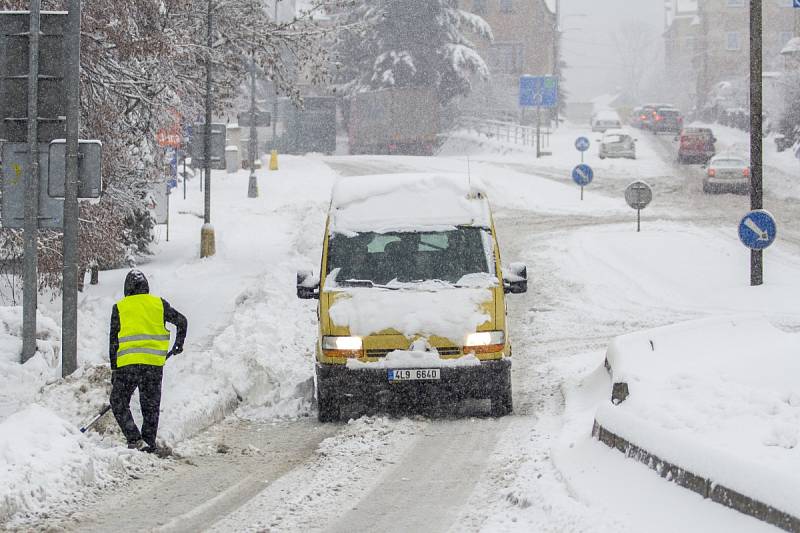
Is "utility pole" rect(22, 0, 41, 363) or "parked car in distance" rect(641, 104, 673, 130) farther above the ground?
"parked car in distance" rect(641, 104, 673, 130)

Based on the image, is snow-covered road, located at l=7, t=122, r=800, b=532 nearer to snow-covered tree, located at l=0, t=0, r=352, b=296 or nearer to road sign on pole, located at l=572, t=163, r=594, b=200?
snow-covered tree, located at l=0, t=0, r=352, b=296

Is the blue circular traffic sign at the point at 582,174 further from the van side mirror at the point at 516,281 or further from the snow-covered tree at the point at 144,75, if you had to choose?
the van side mirror at the point at 516,281

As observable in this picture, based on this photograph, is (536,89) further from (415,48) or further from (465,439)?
(465,439)

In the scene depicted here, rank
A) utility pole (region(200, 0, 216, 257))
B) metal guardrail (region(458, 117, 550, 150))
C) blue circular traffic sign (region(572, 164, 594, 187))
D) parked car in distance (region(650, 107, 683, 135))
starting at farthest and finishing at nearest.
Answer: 1. parked car in distance (region(650, 107, 683, 135))
2. metal guardrail (region(458, 117, 550, 150))
3. blue circular traffic sign (region(572, 164, 594, 187))
4. utility pole (region(200, 0, 216, 257))

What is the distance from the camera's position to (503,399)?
1109 centimetres

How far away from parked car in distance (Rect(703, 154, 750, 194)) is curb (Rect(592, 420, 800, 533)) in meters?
33.3

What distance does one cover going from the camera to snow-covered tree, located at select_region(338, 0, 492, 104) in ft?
221

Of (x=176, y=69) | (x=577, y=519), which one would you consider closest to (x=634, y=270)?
(x=176, y=69)

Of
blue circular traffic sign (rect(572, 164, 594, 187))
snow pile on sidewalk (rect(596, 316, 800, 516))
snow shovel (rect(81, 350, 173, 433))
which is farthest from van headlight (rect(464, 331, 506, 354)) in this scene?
blue circular traffic sign (rect(572, 164, 594, 187))

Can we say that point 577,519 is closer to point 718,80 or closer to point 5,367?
point 5,367

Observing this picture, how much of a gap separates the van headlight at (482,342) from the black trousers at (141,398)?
2886mm

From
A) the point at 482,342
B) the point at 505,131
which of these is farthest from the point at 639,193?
the point at 505,131

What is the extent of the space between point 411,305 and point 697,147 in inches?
1736

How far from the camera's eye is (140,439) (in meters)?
9.66
